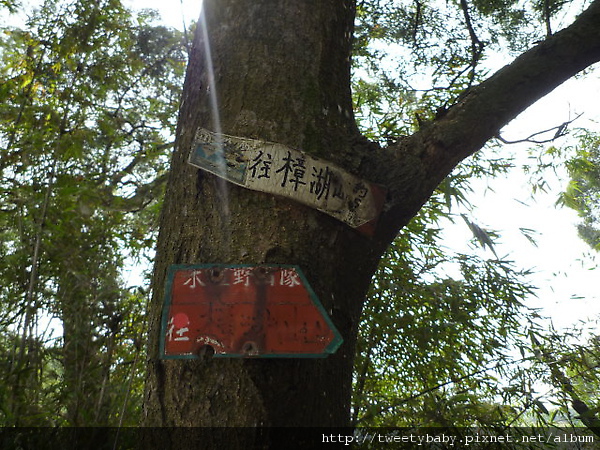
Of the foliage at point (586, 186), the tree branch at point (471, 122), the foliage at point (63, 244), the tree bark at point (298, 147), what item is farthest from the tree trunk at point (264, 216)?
the foliage at point (586, 186)

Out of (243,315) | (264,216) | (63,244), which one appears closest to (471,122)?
(264,216)

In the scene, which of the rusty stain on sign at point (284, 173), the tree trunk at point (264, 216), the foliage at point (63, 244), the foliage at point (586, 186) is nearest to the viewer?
the tree trunk at point (264, 216)

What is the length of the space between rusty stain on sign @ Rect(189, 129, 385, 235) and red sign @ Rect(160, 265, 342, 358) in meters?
0.20

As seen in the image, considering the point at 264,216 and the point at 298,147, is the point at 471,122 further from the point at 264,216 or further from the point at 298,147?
the point at 264,216

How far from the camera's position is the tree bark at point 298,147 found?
2.97ft

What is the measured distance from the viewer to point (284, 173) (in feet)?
3.51

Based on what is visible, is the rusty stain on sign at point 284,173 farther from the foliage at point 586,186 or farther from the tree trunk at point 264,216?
the foliage at point 586,186

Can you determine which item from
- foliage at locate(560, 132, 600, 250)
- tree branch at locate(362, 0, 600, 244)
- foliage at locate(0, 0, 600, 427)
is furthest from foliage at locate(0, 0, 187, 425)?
foliage at locate(560, 132, 600, 250)

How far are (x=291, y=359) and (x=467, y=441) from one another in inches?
43.4

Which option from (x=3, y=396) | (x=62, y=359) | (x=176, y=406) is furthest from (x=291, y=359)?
(x=62, y=359)

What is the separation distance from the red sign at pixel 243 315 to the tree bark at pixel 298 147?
0.10 ft

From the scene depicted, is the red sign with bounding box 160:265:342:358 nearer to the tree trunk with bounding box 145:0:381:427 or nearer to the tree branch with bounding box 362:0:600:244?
the tree trunk with bounding box 145:0:381:427

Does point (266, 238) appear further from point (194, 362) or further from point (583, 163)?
point (583, 163)

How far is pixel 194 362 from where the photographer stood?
2.99 feet
